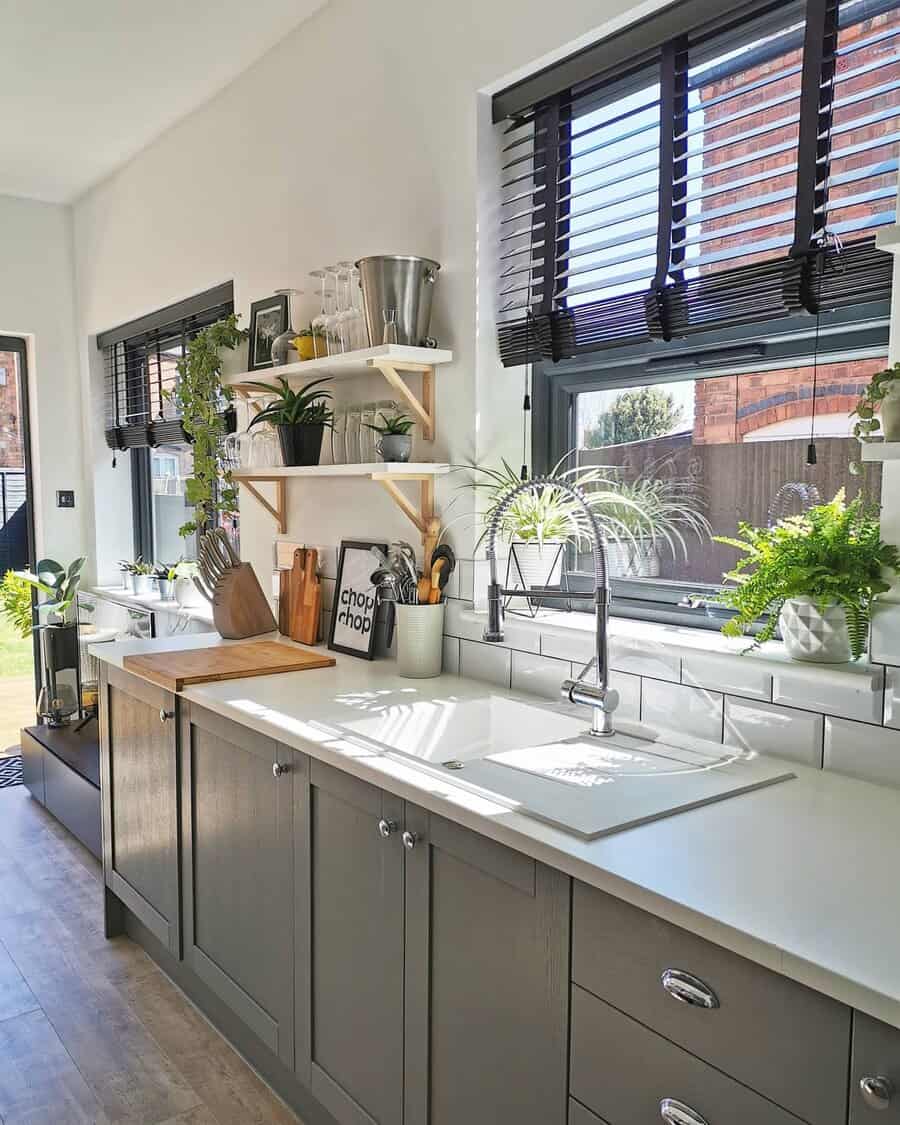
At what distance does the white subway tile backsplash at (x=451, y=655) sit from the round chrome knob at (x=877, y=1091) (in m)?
1.57

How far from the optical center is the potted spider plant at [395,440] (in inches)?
94.7

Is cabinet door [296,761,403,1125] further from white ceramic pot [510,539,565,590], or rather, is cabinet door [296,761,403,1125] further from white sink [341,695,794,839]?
white ceramic pot [510,539,565,590]

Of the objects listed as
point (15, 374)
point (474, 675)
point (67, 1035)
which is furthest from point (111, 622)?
point (474, 675)

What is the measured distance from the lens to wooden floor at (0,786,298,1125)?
6.92ft

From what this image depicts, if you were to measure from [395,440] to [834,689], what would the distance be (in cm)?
126

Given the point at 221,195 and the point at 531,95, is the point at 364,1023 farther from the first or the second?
the point at 221,195

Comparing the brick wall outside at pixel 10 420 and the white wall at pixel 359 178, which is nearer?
the white wall at pixel 359 178

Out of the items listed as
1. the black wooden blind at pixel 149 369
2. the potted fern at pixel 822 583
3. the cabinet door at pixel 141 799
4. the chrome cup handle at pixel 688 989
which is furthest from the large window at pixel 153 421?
the chrome cup handle at pixel 688 989

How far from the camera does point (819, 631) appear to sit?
161cm

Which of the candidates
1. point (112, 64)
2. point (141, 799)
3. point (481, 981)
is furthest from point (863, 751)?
point (112, 64)

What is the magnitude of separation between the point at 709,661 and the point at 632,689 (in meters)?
0.22

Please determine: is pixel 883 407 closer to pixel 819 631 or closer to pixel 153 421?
pixel 819 631

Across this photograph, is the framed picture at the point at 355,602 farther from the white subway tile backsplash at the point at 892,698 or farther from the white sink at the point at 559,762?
the white subway tile backsplash at the point at 892,698

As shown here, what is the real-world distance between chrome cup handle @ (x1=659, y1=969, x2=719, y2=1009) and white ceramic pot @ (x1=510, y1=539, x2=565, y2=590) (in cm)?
123
